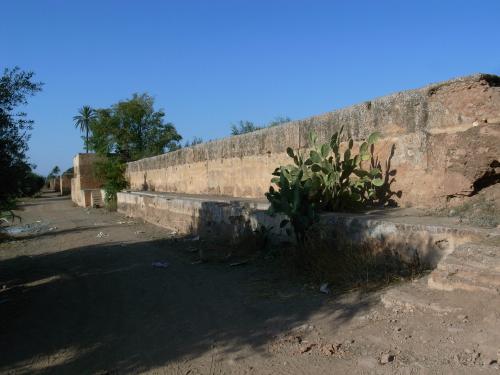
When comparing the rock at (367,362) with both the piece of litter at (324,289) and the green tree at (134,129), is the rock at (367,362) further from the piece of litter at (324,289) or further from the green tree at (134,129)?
the green tree at (134,129)

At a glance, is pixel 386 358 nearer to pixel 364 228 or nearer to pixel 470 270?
pixel 470 270

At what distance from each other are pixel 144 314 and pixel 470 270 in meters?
2.97

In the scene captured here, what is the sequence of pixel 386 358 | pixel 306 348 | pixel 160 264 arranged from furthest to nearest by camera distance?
pixel 160 264 → pixel 306 348 → pixel 386 358

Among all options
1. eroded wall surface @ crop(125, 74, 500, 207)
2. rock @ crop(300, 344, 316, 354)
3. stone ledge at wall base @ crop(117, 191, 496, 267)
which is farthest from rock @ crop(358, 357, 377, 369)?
eroded wall surface @ crop(125, 74, 500, 207)

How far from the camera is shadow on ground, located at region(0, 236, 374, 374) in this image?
385 centimetres

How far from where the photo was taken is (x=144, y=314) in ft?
15.9

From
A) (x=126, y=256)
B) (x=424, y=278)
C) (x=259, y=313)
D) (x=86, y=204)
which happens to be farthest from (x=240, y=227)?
(x=86, y=204)

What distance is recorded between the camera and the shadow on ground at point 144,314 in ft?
12.6

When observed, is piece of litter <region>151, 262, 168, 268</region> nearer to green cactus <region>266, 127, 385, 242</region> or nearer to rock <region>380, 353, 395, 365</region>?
green cactus <region>266, 127, 385, 242</region>

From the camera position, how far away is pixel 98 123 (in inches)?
1208

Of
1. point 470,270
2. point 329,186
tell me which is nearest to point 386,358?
point 470,270

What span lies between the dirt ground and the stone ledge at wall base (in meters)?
0.43

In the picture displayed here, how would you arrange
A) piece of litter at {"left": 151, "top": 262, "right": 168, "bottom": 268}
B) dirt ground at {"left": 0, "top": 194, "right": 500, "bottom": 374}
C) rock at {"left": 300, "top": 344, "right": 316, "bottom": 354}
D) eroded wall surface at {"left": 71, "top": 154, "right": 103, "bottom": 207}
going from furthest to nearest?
eroded wall surface at {"left": 71, "top": 154, "right": 103, "bottom": 207}
piece of litter at {"left": 151, "top": 262, "right": 168, "bottom": 268}
rock at {"left": 300, "top": 344, "right": 316, "bottom": 354}
dirt ground at {"left": 0, "top": 194, "right": 500, "bottom": 374}

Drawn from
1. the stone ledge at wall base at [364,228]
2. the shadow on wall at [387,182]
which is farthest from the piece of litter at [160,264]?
the shadow on wall at [387,182]
